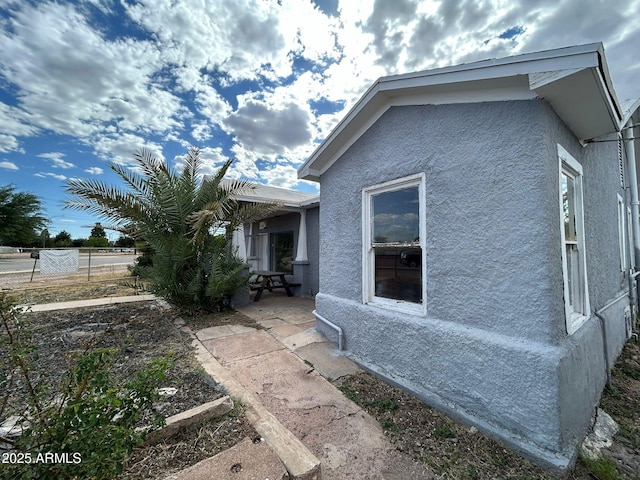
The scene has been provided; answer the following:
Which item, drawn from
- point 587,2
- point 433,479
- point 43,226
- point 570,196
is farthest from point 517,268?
point 43,226

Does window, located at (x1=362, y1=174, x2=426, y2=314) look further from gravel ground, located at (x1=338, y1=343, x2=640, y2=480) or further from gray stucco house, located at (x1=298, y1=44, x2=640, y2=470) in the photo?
gravel ground, located at (x1=338, y1=343, x2=640, y2=480)

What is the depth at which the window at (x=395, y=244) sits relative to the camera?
3.45 metres

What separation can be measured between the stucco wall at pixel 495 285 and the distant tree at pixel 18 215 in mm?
51127

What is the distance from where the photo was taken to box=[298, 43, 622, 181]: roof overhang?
7.18 ft

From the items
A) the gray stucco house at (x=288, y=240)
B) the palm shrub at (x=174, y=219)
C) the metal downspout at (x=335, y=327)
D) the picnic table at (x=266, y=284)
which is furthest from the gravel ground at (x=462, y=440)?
the gray stucco house at (x=288, y=240)

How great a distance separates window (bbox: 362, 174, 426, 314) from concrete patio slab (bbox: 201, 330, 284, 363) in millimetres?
1921

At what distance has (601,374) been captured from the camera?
3.39m

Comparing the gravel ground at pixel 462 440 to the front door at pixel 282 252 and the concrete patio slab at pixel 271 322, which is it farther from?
the front door at pixel 282 252

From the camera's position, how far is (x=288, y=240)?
10094 mm

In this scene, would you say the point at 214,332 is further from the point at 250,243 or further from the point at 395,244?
the point at 250,243

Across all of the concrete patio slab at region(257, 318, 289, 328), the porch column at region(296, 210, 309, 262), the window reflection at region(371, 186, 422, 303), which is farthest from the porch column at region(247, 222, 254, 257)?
the window reflection at region(371, 186, 422, 303)

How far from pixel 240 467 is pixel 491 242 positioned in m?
2.83

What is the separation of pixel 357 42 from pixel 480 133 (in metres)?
4.95

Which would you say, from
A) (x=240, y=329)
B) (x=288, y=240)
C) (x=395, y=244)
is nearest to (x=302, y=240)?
(x=288, y=240)
